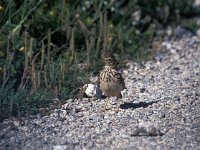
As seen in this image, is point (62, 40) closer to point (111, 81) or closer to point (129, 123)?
point (111, 81)

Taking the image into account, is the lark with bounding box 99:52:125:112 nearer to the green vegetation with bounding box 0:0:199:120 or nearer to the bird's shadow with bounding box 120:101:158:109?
the bird's shadow with bounding box 120:101:158:109

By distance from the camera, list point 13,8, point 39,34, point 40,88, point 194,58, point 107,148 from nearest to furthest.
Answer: point 107,148 < point 40,88 < point 13,8 < point 39,34 < point 194,58

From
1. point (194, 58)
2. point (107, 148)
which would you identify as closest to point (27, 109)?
point (107, 148)

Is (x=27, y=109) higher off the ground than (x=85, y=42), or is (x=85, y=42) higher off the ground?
(x=85, y=42)

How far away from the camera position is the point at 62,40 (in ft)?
34.4

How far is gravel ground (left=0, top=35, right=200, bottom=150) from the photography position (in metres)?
6.63

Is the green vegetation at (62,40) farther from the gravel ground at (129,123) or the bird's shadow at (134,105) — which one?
the bird's shadow at (134,105)

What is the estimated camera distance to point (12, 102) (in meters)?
7.39

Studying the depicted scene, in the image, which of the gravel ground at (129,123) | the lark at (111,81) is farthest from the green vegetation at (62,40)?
the lark at (111,81)

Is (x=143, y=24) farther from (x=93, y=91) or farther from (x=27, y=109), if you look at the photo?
(x=27, y=109)

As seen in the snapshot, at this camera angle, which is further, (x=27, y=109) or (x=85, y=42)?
(x=85, y=42)

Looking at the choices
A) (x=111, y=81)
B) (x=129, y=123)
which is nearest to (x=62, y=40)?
(x=111, y=81)

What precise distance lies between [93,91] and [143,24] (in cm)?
405

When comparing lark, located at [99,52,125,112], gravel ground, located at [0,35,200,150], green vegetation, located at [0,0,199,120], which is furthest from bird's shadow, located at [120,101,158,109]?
green vegetation, located at [0,0,199,120]
